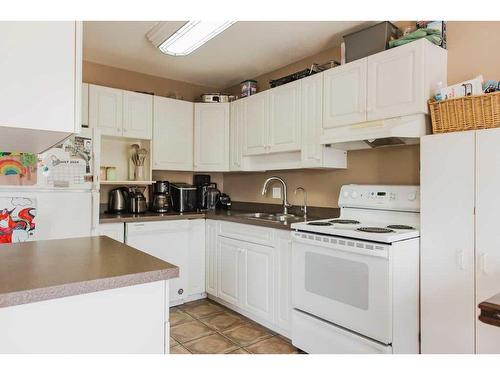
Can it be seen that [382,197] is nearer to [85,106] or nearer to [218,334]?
[218,334]

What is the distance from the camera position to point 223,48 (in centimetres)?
300

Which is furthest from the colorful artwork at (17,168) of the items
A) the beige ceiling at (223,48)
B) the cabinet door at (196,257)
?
the cabinet door at (196,257)

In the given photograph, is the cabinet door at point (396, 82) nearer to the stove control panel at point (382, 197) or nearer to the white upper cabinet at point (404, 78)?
the white upper cabinet at point (404, 78)

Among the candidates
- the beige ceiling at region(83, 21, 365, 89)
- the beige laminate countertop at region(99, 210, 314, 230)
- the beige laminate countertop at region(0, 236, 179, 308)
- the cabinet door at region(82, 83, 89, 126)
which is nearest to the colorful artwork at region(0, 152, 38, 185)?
the beige laminate countertop at region(99, 210, 314, 230)

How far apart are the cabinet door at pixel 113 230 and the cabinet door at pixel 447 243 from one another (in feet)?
7.49

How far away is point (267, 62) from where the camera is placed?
3.31 m

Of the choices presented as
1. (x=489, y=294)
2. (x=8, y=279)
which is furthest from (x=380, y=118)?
(x=8, y=279)

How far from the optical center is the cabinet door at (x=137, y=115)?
3.25m

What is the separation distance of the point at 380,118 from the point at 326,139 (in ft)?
1.44

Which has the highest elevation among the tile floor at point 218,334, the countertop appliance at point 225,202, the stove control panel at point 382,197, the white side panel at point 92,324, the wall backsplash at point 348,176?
the wall backsplash at point 348,176

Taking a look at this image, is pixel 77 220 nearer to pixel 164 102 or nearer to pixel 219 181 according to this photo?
pixel 164 102

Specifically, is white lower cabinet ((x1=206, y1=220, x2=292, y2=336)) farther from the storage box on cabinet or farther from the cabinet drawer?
the storage box on cabinet

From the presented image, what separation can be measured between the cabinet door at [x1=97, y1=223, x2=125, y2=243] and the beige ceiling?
61.2 inches

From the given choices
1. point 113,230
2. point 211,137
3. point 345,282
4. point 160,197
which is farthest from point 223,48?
point 345,282
